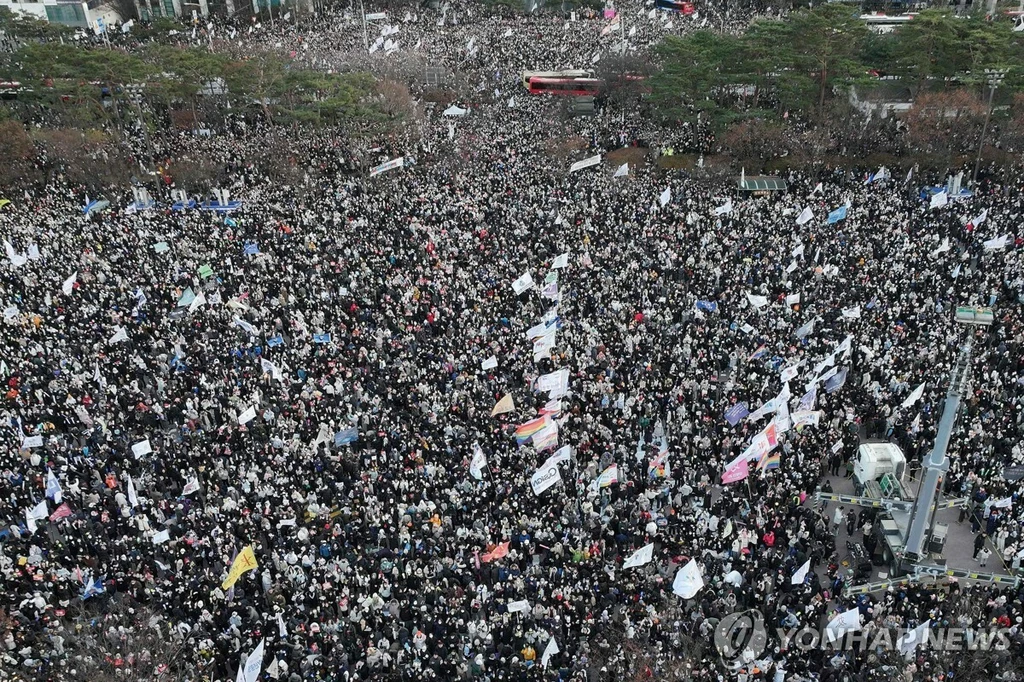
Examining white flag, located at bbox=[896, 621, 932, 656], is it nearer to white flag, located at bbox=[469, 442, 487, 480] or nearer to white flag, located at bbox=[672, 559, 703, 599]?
white flag, located at bbox=[672, 559, 703, 599]

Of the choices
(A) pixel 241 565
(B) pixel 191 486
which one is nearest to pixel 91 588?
(B) pixel 191 486

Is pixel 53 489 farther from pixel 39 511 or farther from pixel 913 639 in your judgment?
pixel 913 639

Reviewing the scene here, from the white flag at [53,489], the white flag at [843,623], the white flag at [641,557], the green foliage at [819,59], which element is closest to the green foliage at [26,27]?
the green foliage at [819,59]

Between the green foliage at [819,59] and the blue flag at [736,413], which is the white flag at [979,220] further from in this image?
the blue flag at [736,413]

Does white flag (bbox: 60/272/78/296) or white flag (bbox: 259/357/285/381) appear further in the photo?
white flag (bbox: 60/272/78/296)

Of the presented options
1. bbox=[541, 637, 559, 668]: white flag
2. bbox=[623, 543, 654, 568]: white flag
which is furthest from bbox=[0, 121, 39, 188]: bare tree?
bbox=[541, 637, 559, 668]: white flag

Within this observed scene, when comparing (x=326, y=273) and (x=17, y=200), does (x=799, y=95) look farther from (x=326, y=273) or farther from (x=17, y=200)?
(x=17, y=200)

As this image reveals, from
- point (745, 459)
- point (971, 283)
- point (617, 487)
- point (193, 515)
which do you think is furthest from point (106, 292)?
point (971, 283)
